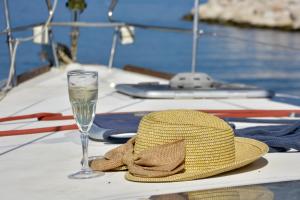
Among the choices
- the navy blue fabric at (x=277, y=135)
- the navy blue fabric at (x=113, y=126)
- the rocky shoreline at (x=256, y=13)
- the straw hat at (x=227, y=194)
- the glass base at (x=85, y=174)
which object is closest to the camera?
the straw hat at (x=227, y=194)

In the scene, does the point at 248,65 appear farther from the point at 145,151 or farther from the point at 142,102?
the point at 145,151

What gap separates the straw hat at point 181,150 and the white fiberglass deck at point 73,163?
31 mm

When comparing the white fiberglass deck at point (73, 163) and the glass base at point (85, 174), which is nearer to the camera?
the white fiberglass deck at point (73, 163)

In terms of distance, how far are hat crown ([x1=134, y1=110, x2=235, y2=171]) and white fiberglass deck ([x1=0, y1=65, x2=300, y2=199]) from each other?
0.17 ft

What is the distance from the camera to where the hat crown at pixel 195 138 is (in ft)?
8.01

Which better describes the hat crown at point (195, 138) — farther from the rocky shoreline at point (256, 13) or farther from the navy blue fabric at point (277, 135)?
the rocky shoreline at point (256, 13)

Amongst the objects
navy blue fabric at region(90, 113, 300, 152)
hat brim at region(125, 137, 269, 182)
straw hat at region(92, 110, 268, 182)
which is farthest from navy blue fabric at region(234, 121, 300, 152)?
straw hat at region(92, 110, 268, 182)

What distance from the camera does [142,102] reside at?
4.04 m

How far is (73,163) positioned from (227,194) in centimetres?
64

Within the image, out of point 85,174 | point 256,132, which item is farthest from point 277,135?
point 85,174

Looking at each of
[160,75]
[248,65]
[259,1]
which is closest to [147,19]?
[248,65]

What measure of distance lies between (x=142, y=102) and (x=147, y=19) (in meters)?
18.7

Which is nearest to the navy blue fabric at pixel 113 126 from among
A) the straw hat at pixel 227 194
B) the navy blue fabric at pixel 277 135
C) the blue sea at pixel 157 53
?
the navy blue fabric at pixel 277 135

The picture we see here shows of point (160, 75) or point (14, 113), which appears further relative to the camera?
point (160, 75)
